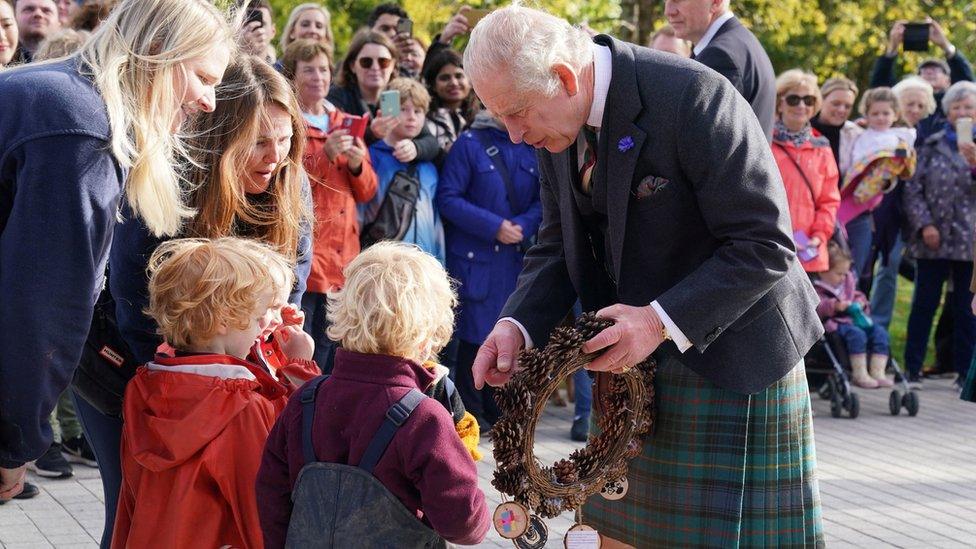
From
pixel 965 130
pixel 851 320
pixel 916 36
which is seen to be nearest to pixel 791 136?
pixel 851 320

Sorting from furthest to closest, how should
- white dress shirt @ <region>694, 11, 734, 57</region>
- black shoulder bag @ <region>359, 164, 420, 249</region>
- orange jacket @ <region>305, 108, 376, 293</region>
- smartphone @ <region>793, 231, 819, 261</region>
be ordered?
smartphone @ <region>793, 231, 819, 261</region>
black shoulder bag @ <region>359, 164, 420, 249</region>
orange jacket @ <region>305, 108, 376, 293</region>
white dress shirt @ <region>694, 11, 734, 57</region>

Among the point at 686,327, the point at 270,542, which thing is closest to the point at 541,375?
the point at 686,327

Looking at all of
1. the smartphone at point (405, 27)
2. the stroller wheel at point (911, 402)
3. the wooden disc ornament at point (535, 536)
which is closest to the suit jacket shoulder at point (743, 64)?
the wooden disc ornament at point (535, 536)

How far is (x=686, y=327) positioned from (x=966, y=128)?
22.7 ft

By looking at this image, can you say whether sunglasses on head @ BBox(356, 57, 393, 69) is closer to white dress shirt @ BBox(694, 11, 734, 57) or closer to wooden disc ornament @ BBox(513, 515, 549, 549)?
white dress shirt @ BBox(694, 11, 734, 57)

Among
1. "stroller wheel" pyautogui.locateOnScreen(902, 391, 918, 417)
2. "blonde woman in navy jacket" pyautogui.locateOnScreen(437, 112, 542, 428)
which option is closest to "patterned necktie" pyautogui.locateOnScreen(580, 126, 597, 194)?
"blonde woman in navy jacket" pyautogui.locateOnScreen(437, 112, 542, 428)

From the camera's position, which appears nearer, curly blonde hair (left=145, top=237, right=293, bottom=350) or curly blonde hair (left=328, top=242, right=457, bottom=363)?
curly blonde hair (left=328, top=242, right=457, bottom=363)

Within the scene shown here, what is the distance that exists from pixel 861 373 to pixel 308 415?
656 centimetres

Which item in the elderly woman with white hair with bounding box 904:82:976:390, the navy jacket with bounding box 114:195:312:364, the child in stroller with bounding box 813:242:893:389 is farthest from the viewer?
the elderly woman with white hair with bounding box 904:82:976:390

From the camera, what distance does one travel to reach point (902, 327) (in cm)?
1348

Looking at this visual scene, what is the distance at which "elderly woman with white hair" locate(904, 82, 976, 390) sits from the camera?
9273 millimetres

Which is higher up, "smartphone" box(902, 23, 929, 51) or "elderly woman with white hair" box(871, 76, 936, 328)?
"smartphone" box(902, 23, 929, 51)

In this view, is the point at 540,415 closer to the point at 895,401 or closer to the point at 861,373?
the point at 895,401

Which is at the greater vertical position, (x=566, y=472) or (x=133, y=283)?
(x=133, y=283)
